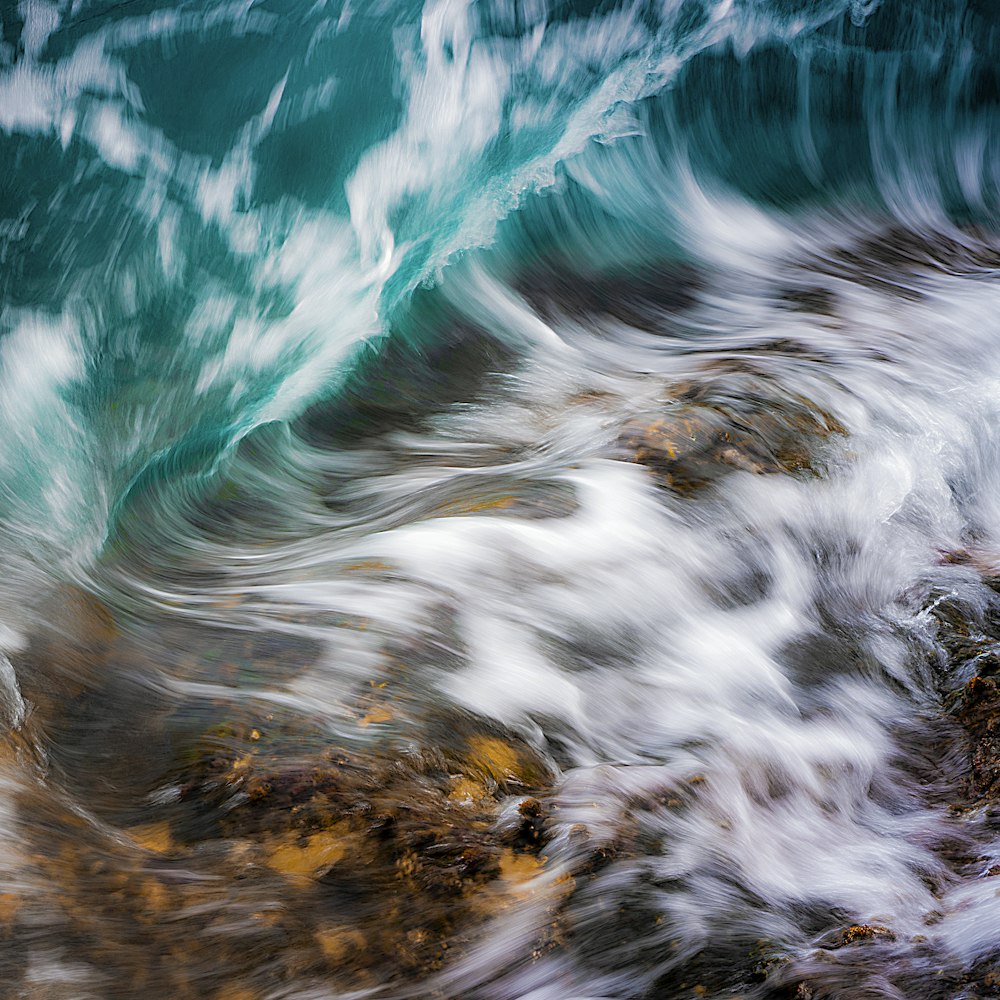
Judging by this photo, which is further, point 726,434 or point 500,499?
point 726,434

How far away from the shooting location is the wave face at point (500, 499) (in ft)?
7.70

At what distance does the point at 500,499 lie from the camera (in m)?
3.52

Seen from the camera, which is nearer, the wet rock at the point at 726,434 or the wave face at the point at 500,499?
the wave face at the point at 500,499

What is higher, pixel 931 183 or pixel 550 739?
pixel 931 183

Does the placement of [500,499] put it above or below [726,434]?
below

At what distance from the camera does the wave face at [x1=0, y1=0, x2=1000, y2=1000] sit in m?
2.35

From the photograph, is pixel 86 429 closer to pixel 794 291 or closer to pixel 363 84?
pixel 363 84

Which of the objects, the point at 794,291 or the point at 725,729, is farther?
the point at 794,291

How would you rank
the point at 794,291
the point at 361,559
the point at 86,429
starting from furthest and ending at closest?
the point at 794,291
the point at 86,429
the point at 361,559

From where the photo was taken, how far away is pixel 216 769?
2.53 meters

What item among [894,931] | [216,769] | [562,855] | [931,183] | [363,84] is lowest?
[894,931]

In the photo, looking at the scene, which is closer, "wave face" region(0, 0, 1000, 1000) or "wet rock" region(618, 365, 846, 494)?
"wave face" region(0, 0, 1000, 1000)

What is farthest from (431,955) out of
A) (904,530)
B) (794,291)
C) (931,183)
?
(931,183)

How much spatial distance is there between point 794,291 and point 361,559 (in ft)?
10.5
